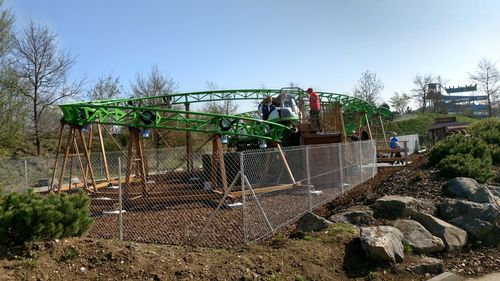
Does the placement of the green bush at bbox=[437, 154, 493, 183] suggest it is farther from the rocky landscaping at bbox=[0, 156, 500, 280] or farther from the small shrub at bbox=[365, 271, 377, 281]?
the small shrub at bbox=[365, 271, 377, 281]

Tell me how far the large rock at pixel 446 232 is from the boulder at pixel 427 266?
3.23 ft

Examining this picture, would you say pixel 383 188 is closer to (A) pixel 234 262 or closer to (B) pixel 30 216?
(A) pixel 234 262

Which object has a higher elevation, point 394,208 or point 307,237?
point 394,208

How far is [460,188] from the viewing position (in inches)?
420

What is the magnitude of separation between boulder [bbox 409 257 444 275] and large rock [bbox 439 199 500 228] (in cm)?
227

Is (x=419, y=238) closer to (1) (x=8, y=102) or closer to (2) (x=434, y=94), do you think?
(1) (x=8, y=102)

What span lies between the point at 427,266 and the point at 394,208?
2.14 m

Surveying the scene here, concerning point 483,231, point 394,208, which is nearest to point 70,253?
point 394,208

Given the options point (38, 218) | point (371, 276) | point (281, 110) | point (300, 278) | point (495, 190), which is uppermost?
point (281, 110)

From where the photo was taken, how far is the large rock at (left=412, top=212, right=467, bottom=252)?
7.92m

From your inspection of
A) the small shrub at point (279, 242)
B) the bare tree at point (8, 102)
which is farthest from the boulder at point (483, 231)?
the bare tree at point (8, 102)

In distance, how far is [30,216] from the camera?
19.6 ft

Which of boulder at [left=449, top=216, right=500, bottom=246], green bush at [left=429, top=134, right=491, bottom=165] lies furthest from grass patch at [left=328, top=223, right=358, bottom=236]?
green bush at [left=429, top=134, right=491, bottom=165]

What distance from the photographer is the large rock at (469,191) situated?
9969 millimetres
